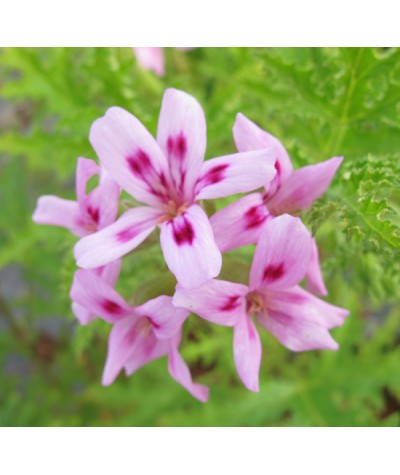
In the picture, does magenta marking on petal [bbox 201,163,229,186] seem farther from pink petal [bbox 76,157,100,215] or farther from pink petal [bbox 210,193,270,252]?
pink petal [bbox 76,157,100,215]

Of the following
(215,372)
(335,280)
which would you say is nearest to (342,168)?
(335,280)

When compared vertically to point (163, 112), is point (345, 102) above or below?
below

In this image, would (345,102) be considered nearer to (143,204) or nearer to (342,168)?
(342,168)

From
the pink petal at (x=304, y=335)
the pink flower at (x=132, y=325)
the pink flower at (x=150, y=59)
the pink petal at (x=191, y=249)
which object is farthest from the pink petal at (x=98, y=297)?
the pink flower at (x=150, y=59)

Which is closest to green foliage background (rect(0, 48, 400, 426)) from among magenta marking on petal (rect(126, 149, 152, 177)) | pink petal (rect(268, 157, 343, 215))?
pink petal (rect(268, 157, 343, 215))

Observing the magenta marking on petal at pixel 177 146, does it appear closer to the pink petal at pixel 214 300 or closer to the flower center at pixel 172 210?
the flower center at pixel 172 210

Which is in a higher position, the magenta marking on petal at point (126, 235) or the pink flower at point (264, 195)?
the pink flower at point (264, 195)
